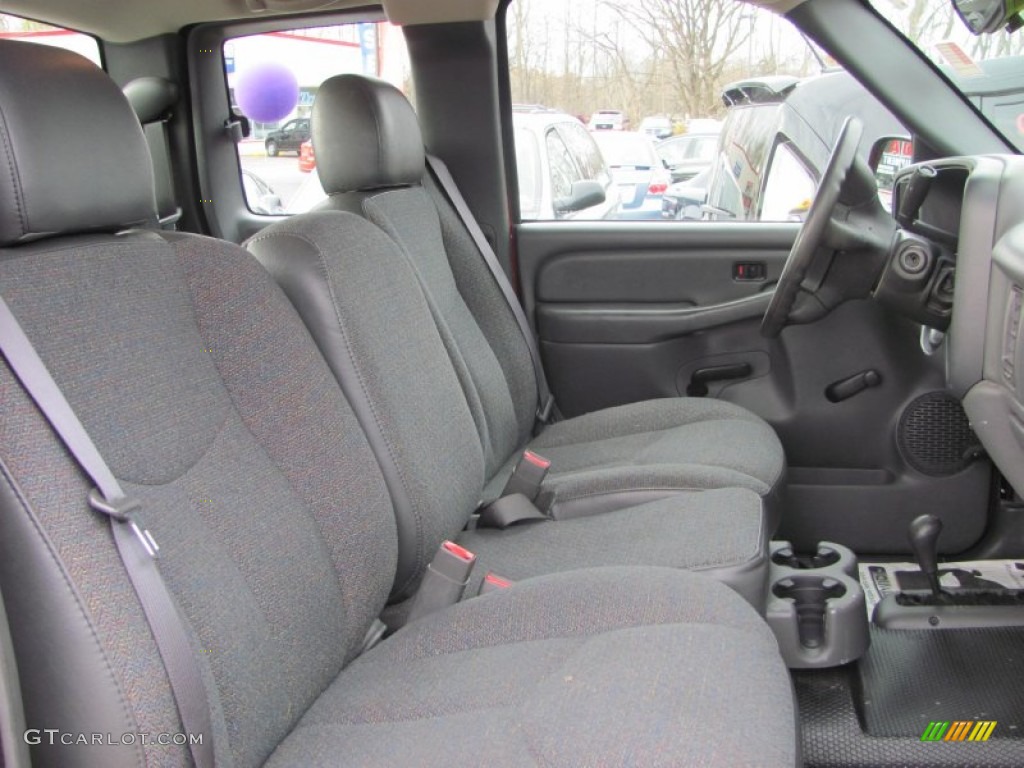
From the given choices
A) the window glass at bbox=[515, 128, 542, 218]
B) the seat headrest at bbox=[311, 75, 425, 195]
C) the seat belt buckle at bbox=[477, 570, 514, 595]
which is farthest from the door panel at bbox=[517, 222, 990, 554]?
the seat belt buckle at bbox=[477, 570, 514, 595]

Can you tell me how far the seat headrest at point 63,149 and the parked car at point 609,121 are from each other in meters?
1.96

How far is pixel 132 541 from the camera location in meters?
1.02

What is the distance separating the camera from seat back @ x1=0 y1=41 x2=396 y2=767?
0.97 m

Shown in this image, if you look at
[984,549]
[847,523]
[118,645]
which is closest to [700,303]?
[847,523]

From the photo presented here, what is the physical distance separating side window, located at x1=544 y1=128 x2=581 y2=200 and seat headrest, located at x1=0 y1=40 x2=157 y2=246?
181cm

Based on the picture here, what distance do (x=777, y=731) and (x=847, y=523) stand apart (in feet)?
4.73

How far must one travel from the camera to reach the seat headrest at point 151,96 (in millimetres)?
2756

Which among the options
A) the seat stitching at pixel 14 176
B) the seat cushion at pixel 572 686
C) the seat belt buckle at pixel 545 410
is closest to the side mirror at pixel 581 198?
the seat belt buckle at pixel 545 410

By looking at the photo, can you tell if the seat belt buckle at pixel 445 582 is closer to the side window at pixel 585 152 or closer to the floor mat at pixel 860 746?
the floor mat at pixel 860 746

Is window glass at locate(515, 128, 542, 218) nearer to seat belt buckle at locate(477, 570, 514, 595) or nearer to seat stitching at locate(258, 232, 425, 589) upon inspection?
seat stitching at locate(258, 232, 425, 589)

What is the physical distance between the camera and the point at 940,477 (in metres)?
2.33

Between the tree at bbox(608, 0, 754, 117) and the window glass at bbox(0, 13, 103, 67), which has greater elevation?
the window glass at bbox(0, 13, 103, 67)

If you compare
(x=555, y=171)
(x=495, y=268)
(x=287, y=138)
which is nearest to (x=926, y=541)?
(x=495, y=268)

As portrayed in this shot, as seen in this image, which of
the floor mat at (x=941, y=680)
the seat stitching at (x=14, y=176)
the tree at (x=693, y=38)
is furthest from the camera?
the tree at (x=693, y=38)
